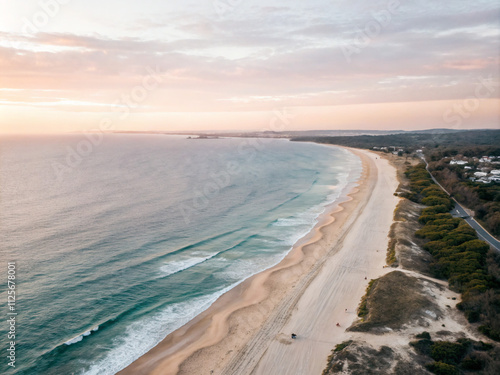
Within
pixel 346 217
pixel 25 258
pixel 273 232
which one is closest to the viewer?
pixel 25 258

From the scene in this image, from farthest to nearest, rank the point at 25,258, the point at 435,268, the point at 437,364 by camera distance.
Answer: the point at 25,258 → the point at 435,268 → the point at 437,364

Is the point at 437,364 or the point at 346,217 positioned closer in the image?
the point at 437,364

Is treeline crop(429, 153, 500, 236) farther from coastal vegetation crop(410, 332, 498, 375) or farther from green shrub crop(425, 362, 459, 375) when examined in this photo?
green shrub crop(425, 362, 459, 375)

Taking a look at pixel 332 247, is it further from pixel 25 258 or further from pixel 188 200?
pixel 25 258

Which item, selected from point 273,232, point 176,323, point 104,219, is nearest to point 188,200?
point 104,219

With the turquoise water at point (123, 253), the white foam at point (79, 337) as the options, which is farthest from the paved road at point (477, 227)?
the white foam at point (79, 337)

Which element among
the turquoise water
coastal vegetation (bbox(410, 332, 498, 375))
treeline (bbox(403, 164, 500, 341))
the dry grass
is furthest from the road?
the turquoise water

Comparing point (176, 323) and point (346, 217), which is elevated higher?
point (346, 217)
